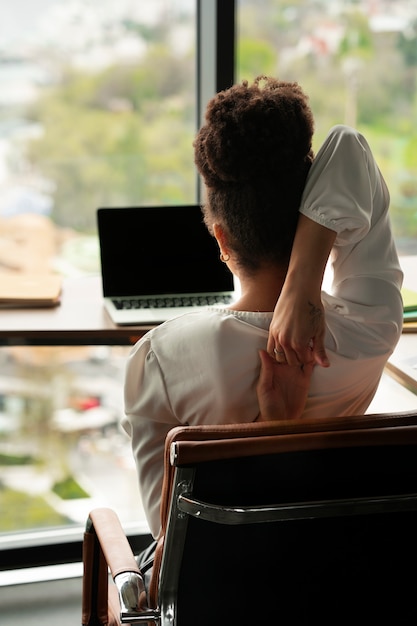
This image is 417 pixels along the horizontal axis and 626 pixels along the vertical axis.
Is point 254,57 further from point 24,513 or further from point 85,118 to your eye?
point 24,513

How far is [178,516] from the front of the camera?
3.44ft

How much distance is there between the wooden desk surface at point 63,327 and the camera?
1805mm

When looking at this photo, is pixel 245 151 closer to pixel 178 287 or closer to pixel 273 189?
pixel 273 189

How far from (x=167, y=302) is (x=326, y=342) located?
740 mm

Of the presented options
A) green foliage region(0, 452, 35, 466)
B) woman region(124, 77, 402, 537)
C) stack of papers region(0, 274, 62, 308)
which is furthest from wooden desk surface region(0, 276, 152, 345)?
green foliage region(0, 452, 35, 466)

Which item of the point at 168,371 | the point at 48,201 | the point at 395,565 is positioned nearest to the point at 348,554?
the point at 395,565

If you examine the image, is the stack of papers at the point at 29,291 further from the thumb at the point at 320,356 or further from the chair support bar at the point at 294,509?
the chair support bar at the point at 294,509

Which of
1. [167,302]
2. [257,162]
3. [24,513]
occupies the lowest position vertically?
[24,513]

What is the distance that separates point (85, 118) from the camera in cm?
240

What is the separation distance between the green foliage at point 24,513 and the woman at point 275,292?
→ 136cm

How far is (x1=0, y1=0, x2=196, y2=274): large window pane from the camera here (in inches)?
91.2

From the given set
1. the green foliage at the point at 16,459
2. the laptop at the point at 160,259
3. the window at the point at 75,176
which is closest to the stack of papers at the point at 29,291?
the laptop at the point at 160,259

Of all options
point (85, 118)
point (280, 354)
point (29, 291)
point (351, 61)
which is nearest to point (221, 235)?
point (280, 354)

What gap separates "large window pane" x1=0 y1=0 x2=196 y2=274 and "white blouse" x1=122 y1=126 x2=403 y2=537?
117 centimetres
